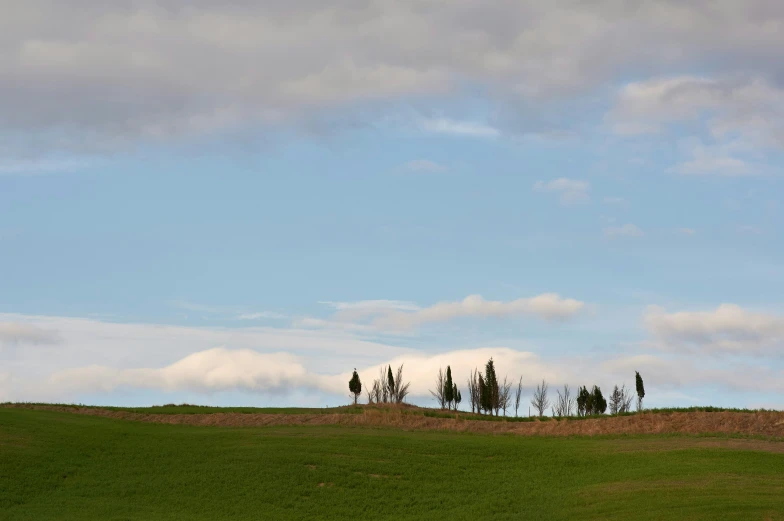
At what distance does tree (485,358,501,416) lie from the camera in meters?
79.6

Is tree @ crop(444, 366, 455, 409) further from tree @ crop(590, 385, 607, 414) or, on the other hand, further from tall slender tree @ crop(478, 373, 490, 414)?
tree @ crop(590, 385, 607, 414)

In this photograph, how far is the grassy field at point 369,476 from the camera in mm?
30375

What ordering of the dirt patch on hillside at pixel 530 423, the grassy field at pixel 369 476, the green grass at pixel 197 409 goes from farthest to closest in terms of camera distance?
1. the green grass at pixel 197 409
2. the dirt patch on hillside at pixel 530 423
3. the grassy field at pixel 369 476

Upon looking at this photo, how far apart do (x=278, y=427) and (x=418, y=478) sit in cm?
1479

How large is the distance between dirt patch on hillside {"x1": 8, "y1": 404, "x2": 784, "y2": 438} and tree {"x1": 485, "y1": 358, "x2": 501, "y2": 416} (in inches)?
1008

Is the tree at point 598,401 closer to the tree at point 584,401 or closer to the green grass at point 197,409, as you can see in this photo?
the tree at point 584,401

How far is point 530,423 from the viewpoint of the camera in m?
51.8

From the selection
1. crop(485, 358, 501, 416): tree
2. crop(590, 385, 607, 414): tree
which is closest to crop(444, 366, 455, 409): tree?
crop(485, 358, 501, 416): tree

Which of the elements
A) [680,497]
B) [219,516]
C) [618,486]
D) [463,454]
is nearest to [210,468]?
[219,516]

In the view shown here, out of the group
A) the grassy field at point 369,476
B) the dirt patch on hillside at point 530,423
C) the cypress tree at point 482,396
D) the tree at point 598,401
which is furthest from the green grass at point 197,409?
the tree at point 598,401

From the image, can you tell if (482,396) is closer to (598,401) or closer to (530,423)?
(598,401)

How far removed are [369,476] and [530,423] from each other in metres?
19.5

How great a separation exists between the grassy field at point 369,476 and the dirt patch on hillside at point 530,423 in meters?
3.78

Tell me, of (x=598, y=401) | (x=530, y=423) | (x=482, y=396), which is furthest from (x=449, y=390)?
(x=530, y=423)
